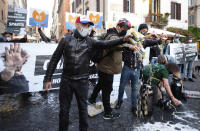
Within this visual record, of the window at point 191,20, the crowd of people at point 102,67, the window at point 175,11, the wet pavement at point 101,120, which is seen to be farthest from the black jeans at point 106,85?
the window at point 191,20

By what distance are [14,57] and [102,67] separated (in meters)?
2.25

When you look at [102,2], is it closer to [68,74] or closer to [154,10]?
[154,10]

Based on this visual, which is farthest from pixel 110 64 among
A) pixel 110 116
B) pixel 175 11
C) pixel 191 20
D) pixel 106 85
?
pixel 191 20

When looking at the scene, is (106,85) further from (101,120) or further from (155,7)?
(155,7)

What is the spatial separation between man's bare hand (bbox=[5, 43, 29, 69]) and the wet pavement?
104cm

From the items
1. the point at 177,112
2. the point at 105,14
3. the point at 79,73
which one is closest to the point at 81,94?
the point at 79,73

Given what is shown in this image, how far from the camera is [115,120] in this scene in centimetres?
400

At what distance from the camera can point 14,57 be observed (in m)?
4.80

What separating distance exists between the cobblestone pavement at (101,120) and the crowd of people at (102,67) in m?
0.27

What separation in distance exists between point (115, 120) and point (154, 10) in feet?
71.3

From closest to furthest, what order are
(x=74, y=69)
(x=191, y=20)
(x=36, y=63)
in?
(x=74, y=69) < (x=36, y=63) < (x=191, y=20)

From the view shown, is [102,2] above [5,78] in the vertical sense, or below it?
above

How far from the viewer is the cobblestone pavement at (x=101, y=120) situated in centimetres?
365

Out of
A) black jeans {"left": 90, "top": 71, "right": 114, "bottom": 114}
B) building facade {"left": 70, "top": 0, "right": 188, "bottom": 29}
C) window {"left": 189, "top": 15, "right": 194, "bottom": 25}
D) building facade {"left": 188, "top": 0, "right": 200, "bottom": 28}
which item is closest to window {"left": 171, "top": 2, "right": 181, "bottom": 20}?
building facade {"left": 70, "top": 0, "right": 188, "bottom": 29}
